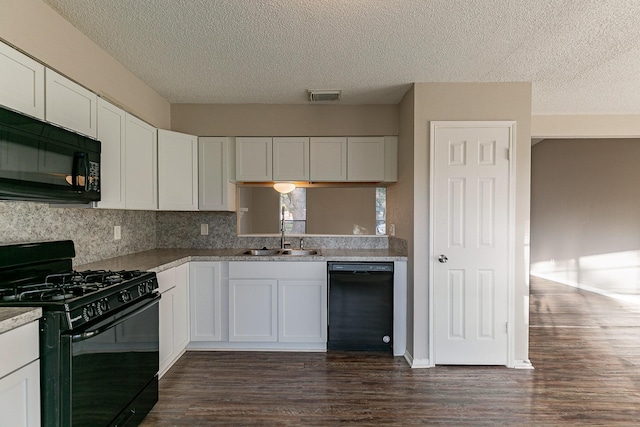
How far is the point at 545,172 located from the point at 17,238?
7884 millimetres

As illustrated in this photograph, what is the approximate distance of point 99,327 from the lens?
63.0 inches

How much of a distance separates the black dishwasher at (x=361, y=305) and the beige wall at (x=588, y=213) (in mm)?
4823

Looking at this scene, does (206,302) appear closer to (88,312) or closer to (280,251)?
(280,251)

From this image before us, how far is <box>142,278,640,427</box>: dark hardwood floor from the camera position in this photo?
217 centimetres

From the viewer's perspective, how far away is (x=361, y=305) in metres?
3.09

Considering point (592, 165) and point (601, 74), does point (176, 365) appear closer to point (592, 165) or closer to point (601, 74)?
point (601, 74)

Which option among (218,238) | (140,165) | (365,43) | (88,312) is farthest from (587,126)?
(88,312)

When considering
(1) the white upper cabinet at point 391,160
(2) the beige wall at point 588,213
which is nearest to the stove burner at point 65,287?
(1) the white upper cabinet at point 391,160

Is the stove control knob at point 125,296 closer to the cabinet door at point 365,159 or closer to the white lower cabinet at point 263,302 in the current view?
the white lower cabinet at point 263,302

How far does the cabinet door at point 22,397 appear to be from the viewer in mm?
1222

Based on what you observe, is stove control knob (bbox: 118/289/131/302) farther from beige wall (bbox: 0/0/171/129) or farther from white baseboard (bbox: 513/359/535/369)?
white baseboard (bbox: 513/359/535/369)

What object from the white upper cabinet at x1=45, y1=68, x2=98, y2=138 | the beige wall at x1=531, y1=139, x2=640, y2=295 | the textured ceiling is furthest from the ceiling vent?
the beige wall at x1=531, y1=139, x2=640, y2=295

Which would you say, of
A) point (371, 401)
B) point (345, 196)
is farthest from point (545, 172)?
point (371, 401)

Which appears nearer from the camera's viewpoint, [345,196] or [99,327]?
[99,327]
